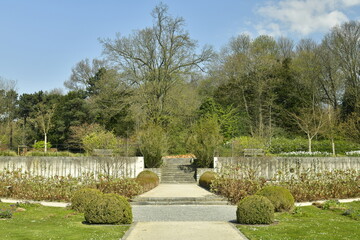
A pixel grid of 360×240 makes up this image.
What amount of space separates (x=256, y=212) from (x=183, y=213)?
3.10 meters

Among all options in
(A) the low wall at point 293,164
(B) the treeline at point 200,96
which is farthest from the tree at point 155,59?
Result: (A) the low wall at point 293,164

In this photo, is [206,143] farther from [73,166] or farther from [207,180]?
[73,166]

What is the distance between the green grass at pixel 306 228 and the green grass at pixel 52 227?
3248 millimetres

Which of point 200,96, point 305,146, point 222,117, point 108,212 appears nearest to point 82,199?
point 108,212

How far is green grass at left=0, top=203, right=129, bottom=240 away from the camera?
27.7 feet

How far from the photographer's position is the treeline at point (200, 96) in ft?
105

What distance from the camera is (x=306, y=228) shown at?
369 inches

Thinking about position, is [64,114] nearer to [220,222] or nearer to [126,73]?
[126,73]

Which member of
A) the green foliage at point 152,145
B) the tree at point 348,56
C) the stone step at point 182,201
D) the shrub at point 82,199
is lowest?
the stone step at point 182,201

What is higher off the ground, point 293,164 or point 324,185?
point 293,164

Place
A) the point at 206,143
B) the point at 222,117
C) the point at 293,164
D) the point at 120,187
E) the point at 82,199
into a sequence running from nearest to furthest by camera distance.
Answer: the point at 82,199 < the point at 120,187 < the point at 293,164 < the point at 206,143 < the point at 222,117

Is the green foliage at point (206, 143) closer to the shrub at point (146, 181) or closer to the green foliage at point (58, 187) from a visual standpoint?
the shrub at point (146, 181)

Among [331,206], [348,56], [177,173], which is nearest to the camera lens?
[331,206]

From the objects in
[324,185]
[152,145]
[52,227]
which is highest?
[152,145]
